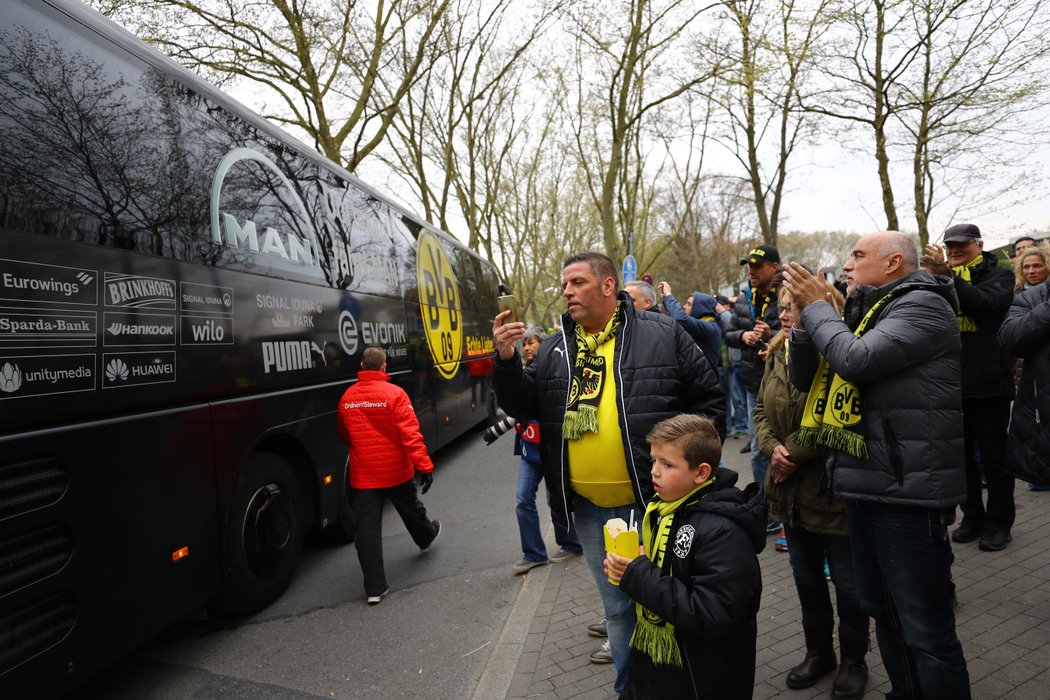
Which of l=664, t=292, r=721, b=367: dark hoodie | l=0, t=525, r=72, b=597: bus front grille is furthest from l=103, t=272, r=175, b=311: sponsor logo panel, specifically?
l=664, t=292, r=721, b=367: dark hoodie

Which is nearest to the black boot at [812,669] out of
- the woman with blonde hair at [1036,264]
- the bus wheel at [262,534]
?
the woman with blonde hair at [1036,264]

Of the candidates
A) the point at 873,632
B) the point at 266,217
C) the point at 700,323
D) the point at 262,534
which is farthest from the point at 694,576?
the point at 700,323

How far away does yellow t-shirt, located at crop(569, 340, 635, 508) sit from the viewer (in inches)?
106

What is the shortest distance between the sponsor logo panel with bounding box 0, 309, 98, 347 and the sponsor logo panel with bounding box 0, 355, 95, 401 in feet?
0.21

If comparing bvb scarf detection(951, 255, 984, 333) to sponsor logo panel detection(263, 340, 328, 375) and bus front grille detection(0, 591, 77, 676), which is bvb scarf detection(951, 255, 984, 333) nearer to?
sponsor logo panel detection(263, 340, 328, 375)

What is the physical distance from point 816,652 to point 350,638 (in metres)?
2.75

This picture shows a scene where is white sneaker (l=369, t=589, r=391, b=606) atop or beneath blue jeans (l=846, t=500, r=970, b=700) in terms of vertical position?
beneath

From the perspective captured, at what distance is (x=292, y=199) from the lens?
5.51 m

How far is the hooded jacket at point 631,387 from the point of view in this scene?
2660mm

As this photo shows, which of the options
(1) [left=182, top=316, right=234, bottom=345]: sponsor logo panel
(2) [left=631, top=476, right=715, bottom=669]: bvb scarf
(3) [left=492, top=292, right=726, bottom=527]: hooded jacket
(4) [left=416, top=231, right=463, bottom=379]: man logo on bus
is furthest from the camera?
(4) [left=416, top=231, right=463, bottom=379]: man logo on bus

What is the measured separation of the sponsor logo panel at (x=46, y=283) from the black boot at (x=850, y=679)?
3.88m

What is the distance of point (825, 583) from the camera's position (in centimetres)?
306

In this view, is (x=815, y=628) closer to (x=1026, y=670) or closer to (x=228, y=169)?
(x=1026, y=670)

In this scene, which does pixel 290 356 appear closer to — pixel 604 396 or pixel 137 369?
pixel 137 369
